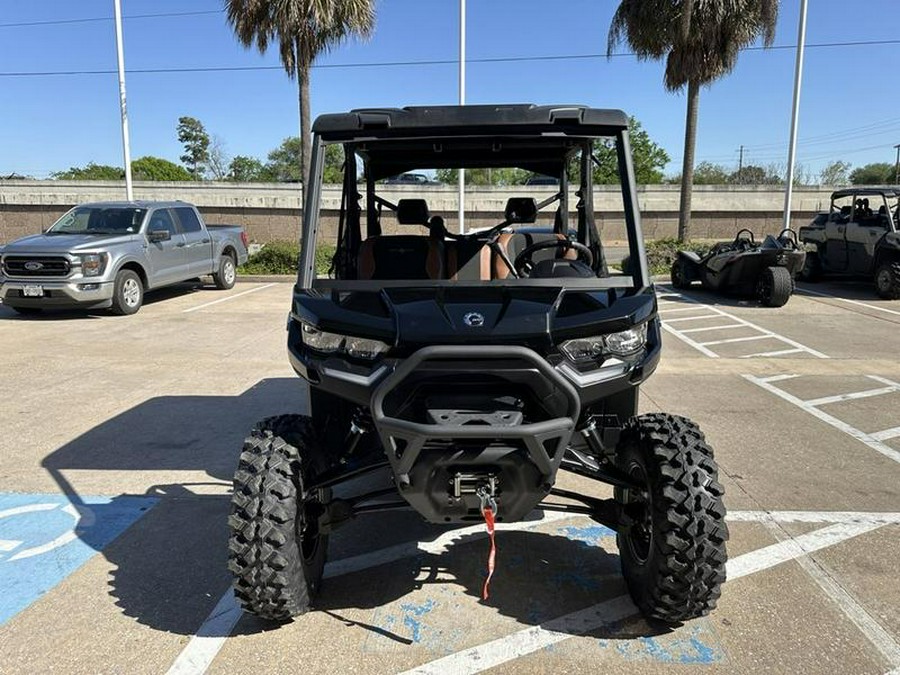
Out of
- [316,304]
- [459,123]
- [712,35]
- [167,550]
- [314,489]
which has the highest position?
[712,35]

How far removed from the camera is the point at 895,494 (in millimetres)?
4301

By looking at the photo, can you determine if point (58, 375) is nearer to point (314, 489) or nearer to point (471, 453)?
point (314, 489)

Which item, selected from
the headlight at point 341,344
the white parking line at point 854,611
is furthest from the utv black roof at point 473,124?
the white parking line at point 854,611

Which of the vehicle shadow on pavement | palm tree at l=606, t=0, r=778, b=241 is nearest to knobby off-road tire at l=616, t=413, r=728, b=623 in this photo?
the vehicle shadow on pavement

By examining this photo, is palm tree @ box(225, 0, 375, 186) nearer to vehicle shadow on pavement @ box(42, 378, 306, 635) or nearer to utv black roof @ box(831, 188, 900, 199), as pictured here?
vehicle shadow on pavement @ box(42, 378, 306, 635)

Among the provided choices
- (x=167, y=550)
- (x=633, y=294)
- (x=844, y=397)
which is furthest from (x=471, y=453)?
(x=844, y=397)

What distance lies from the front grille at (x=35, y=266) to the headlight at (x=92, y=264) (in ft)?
0.73

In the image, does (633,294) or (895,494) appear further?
(895,494)

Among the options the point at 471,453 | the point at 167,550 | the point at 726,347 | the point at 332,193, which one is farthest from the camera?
the point at 332,193

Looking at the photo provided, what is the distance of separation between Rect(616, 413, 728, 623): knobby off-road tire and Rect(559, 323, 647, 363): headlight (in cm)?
42

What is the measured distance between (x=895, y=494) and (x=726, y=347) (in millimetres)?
4810

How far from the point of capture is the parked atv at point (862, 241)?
12492 mm

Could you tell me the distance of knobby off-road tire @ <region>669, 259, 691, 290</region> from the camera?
14211mm

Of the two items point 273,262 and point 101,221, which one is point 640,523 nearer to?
point 101,221
